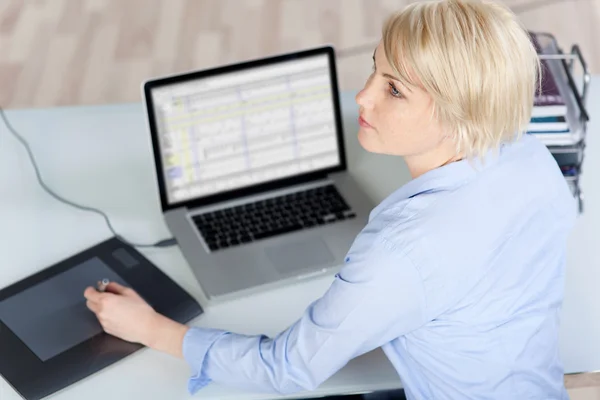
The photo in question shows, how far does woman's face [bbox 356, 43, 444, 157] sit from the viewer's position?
136 centimetres

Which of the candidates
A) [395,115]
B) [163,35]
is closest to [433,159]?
[395,115]

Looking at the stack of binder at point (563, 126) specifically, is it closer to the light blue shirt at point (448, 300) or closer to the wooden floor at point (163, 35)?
the light blue shirt at point (448, 300)

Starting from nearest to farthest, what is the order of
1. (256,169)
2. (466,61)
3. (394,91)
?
(466,61) → (394,91) → (256,169)

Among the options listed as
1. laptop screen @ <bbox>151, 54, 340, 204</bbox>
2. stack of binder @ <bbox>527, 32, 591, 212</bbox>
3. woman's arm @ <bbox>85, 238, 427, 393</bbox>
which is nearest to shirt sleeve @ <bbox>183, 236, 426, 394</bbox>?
woman's arm @ <bbox>85, 238, 427, 393</bbox>

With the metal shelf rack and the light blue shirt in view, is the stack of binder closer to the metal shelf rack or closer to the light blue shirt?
the metal shelf rack

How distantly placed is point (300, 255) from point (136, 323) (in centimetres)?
36

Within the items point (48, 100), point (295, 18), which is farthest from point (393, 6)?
point (48, 100)

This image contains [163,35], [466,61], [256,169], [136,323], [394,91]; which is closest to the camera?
[466,61]

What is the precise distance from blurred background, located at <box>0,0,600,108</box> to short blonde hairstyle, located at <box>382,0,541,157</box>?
1.97 metres

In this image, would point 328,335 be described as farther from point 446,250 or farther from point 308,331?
point 446,250

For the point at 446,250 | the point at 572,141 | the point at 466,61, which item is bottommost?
the point at 572,141

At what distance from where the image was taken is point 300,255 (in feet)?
5.66

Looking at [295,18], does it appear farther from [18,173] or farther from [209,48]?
[18,173]

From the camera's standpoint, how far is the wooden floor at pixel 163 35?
3453mm
